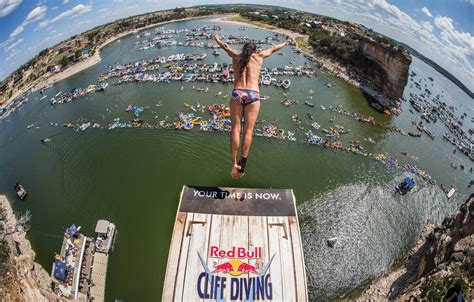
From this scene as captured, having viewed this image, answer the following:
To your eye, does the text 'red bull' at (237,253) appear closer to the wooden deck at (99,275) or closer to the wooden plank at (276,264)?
the wooden plank at (276,264)

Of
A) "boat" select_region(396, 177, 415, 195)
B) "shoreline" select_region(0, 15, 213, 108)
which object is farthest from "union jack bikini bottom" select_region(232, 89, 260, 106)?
"shoreline" select_region(0, 15, 213, 108)

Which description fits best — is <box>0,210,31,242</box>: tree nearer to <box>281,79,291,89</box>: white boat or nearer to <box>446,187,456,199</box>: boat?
<box>281,79,291,89</box>: white boat

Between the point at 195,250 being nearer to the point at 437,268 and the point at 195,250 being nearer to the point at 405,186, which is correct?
the point at 437,268

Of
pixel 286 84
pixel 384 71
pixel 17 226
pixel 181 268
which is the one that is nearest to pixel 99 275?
pixel 17 226

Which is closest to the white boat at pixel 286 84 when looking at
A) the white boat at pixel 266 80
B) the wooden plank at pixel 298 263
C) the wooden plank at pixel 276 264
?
the white boat at pixel 266 80

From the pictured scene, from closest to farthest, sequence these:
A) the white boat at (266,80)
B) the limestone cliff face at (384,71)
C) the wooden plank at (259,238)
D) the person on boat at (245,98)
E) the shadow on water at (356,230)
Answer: the person on boat at (245,98)
the wooden plank at (259,238)
the shadow on water at (356,230)
the white boat at (266,80)
the limestone cliff face at (384,71)
